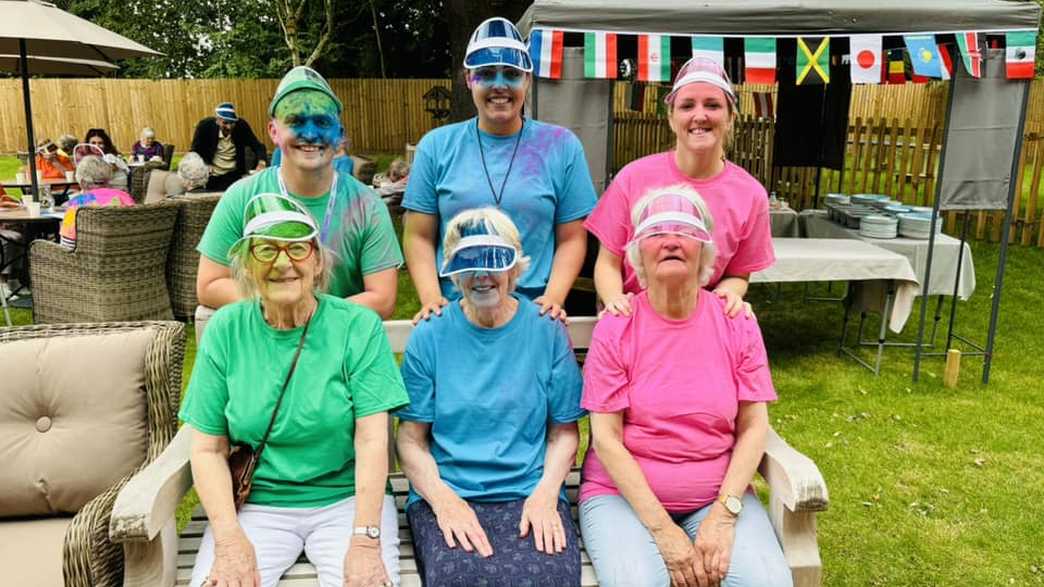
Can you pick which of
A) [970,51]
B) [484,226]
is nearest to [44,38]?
[484,226]

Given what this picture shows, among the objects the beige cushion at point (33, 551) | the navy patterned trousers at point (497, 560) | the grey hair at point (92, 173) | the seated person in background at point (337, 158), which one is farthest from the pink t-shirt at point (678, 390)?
the grey hair at point (92, 173)

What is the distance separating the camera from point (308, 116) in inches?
97.1

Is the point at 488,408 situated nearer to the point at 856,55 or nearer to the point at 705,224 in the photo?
the point at 705,224

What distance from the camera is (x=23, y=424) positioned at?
2.71m

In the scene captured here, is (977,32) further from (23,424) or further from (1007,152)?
(23,424)

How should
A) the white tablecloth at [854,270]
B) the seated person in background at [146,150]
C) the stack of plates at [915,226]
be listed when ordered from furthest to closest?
the seated person in background at [146,150], the stack of plates at [915,226], the white tablecloth at [854,270]

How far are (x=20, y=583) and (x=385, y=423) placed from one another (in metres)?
1.12

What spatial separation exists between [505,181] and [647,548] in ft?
4.24

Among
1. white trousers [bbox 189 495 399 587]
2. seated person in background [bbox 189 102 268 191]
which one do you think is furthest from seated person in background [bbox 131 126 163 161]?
white trousers [bbox 189 495 399 587]

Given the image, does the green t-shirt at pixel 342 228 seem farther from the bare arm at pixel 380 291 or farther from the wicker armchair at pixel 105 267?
the wicker armchair at pixel 105 267

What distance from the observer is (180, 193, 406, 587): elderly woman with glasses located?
7.47 feet

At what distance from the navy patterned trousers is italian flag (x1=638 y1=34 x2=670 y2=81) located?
10.7 ft

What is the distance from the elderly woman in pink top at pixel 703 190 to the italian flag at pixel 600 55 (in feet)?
6.36

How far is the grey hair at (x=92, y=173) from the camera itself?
6.68 metres
